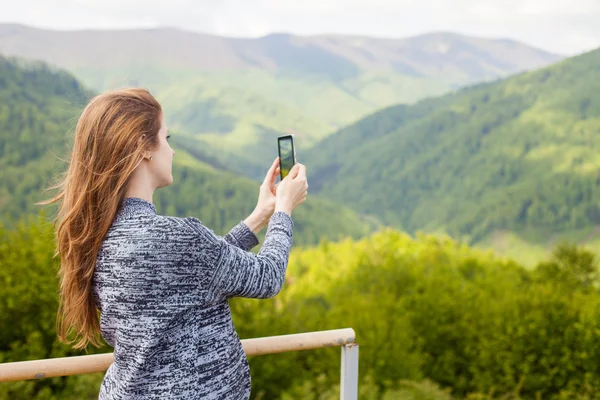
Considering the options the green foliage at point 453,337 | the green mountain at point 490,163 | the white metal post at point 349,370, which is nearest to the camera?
the white metal post at point 349,370

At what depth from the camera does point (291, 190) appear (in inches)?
59.2

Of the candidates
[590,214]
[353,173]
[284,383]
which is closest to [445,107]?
[353,173]

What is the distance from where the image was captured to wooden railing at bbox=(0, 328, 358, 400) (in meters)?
1.53

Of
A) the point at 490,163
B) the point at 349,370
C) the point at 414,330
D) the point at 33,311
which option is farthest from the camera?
the point at 490,163

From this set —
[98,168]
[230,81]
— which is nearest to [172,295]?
[98,168]

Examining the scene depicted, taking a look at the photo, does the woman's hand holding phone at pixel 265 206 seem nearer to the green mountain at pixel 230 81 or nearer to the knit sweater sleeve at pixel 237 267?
the knit sweater sleeve at pixel 237 267

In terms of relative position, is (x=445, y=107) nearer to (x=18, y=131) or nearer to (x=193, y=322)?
(x=18, y=131)

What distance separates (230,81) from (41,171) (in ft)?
431

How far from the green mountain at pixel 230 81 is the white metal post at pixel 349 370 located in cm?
12836

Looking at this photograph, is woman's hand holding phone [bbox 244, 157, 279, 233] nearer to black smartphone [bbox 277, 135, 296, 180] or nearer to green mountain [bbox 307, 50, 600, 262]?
black smartphone [bbox 277, 135, 296, 180]

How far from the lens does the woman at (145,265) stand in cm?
124

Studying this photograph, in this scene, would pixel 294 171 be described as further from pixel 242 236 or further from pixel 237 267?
pixel 237 267

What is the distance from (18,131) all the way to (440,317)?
201ft

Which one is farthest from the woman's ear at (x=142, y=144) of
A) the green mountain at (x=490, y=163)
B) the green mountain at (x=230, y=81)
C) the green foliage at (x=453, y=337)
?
the green mountain at (x=230, y=81)
